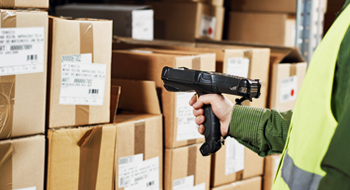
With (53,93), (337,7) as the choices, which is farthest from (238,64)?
(337,7)

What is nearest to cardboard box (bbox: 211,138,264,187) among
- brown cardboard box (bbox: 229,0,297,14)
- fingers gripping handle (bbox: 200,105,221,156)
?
fingers gripping handle (bbox: 200,105,221,156)

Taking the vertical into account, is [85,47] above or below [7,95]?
above

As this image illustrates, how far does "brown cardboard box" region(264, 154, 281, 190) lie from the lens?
4.86 feet

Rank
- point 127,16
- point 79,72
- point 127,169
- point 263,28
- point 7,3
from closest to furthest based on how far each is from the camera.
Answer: point 7,3
point 79,72
point 127,169
point 127,16
point 263,28

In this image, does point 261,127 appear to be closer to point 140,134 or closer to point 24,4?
point 140,134

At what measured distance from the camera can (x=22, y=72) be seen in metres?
0.80

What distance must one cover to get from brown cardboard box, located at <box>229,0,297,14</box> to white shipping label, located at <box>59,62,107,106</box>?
4.39 ft

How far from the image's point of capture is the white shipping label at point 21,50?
0.77 metres

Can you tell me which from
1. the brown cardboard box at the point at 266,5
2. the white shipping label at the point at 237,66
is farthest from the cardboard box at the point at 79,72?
the brown cardboard box at the point at 266,5

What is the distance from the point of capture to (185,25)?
192cm

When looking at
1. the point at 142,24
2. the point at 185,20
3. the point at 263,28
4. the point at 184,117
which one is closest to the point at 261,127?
the point at 184,117

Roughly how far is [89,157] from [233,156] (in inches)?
24.8

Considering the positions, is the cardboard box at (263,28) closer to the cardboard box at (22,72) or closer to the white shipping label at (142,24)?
the white shipping label at (142,24)

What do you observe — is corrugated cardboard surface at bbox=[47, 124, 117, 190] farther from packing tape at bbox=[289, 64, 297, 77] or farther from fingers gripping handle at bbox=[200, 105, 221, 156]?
packing tape at bbox=[289, 64, 297, 77]
